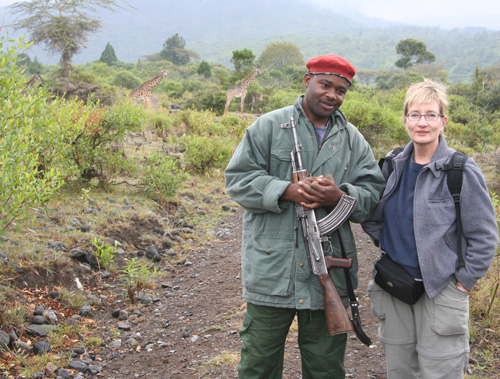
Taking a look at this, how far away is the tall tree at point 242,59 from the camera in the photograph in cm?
Answer: 2309

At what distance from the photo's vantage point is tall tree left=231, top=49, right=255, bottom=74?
23.1 m

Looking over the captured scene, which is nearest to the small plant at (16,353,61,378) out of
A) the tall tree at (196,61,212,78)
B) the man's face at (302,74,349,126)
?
the man's face at (302,74,349,126)

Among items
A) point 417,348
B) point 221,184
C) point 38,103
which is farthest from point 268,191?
point 221,184

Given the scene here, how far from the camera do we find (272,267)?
2324 mm

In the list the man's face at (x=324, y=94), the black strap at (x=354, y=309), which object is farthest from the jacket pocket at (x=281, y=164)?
the black strap at (x=354, y=309)

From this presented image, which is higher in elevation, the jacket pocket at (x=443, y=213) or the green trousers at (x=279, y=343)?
the jacket pocket at (x=443, y=213)

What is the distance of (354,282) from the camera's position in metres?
2.53

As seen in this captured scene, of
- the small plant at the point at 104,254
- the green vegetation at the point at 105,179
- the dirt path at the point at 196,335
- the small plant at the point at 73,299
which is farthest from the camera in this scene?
the small plant at the point at 104,254

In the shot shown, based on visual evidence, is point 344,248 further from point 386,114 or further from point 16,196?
point 386,114

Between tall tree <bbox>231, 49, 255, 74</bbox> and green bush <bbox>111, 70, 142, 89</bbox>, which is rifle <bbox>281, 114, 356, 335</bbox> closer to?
tall tree <bbox>231, 49, 255, 74</bbox>

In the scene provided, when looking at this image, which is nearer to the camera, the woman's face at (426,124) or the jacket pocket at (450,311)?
the jacket pocket at (450,311)

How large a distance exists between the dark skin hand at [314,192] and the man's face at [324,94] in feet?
1.17

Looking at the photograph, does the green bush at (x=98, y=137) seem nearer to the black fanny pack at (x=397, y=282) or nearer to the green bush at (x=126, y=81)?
the black fanny pack at (x=397, y=282)

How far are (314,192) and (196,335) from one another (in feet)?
7.33
